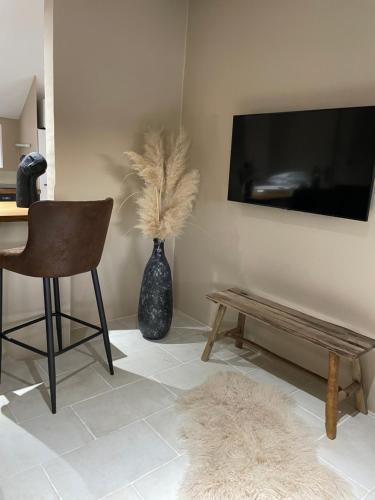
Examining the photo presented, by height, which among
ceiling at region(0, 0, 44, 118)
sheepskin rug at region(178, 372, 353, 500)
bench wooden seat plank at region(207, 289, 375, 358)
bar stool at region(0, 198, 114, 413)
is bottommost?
sheepskin rug at region(178, 372, 353, 500)

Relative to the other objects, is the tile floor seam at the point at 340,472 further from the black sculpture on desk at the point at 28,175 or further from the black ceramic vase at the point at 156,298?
the black sculpture on desk at the point at 28,175

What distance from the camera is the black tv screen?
2.02 meters

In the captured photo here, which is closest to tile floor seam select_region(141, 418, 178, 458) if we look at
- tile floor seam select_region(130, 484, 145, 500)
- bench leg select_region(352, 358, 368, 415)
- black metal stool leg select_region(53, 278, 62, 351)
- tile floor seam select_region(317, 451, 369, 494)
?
tile floor seam select_region(130, 484, 145, 500)

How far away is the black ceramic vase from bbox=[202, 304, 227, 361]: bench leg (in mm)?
429

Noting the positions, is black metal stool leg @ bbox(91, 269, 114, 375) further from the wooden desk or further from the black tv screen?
the black tv screen

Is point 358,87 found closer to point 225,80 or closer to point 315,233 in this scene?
point 315,233

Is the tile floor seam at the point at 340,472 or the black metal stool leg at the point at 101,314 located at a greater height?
the black metal stool leg at the point at 101,314

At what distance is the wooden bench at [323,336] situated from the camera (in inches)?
77.2

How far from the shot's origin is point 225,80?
9.36ft

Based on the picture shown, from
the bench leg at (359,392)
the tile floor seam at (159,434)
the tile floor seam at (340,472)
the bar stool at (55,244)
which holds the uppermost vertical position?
the bar stool at (55,244)

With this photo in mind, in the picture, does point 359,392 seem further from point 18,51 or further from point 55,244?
point 18,51

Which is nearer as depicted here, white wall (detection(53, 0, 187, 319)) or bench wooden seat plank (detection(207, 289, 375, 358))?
bench wooden seat plank (detection(207, 289, 375, 358))

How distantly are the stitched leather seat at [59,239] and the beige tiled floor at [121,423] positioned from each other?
739 mm

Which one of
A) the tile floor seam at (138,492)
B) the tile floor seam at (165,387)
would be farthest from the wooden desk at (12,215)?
the tile floor seam at (138,492)
